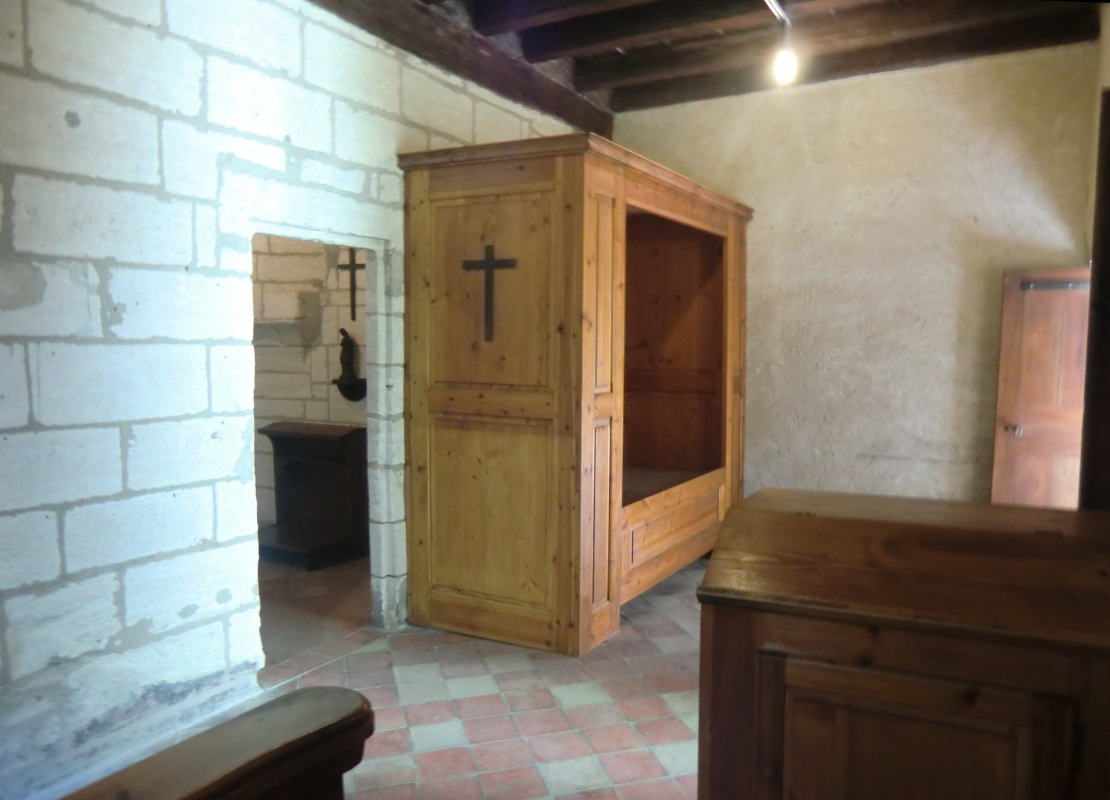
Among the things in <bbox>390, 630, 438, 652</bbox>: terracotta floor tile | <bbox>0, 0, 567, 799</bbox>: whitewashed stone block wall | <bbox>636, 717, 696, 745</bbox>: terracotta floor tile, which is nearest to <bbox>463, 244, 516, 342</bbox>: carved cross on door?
<bbox>0, 0, 567, 799</bbox>: whitewashed stone block wall

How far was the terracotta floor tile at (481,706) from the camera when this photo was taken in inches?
129

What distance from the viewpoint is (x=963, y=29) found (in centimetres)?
483

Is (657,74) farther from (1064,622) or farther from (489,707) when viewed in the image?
(1064,622)

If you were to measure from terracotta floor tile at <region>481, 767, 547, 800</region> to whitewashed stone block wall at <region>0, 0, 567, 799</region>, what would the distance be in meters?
1.21

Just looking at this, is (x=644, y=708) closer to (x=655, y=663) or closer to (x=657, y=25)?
(x=655, y=663)

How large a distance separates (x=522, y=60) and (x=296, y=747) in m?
4.67

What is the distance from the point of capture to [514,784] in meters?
2.76

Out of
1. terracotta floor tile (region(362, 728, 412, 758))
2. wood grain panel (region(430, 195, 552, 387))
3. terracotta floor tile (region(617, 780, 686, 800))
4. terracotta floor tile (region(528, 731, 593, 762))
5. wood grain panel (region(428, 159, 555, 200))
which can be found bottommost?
terracotta floor tile (region(362, 728, 412, 758))

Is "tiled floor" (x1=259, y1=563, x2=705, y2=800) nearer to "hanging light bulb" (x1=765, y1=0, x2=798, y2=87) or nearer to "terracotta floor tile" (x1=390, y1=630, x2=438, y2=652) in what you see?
"terracotta floor tile" (x1=390, y1=630, x2=438, y2=652)

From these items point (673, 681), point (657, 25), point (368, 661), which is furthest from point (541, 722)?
point (657, 25)

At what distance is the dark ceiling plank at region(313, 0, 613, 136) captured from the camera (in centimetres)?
383

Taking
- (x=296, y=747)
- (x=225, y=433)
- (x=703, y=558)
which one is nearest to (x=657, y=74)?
(x=703, y=558)

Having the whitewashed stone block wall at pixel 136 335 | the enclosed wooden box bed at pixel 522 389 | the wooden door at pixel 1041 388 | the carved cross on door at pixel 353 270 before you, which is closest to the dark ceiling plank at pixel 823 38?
the enclosed wooden box bed at pixel 522 389

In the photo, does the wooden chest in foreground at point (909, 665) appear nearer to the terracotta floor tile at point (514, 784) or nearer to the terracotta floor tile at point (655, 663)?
the terracotta floor tile at point (514, 784)
